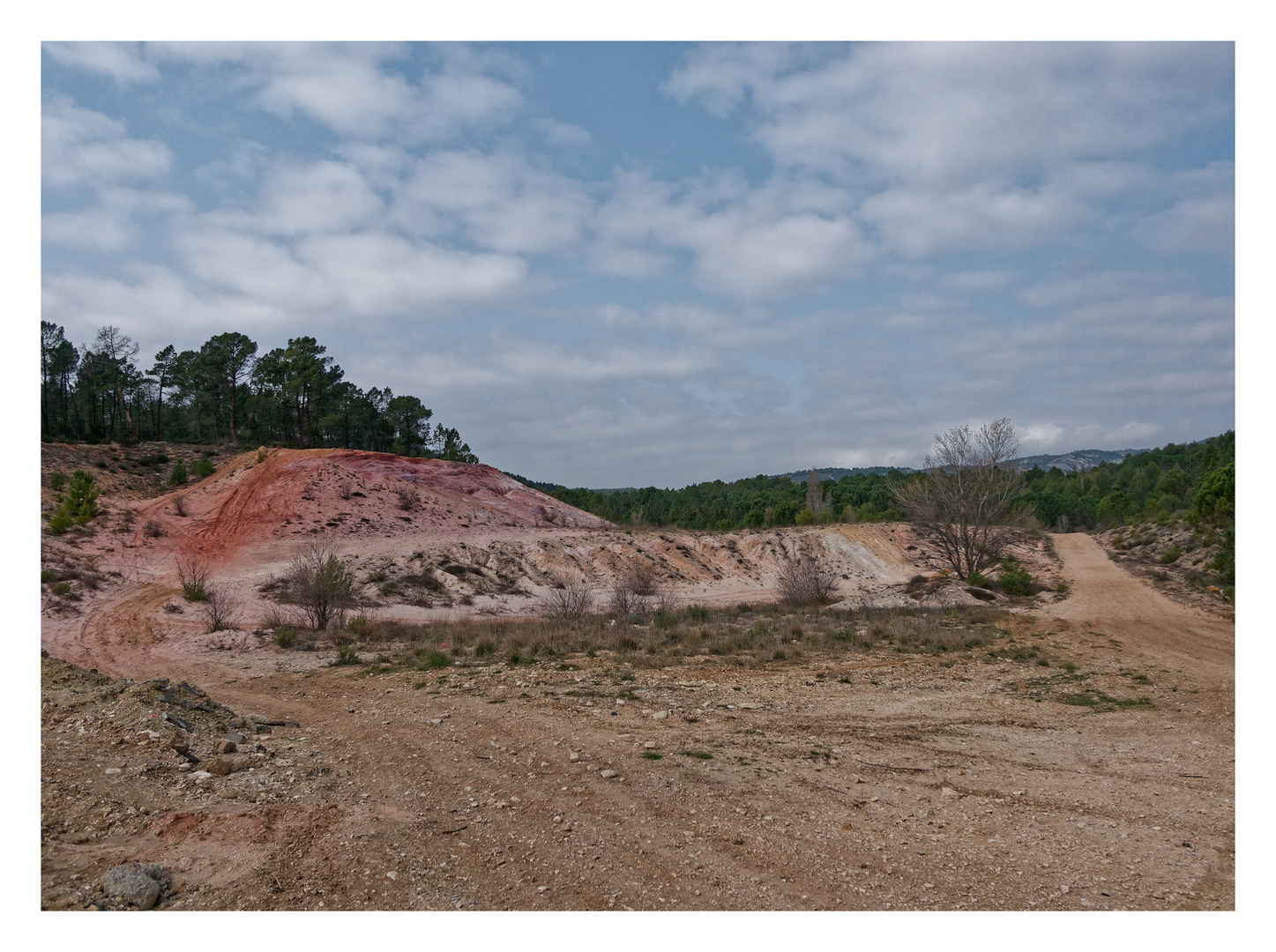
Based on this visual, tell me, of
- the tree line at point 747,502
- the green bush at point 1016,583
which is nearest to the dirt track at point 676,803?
the green bush at point 1016,583

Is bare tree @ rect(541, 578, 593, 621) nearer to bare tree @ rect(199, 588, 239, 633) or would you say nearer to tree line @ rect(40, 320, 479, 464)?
bare tree @ rect(199, 588, 239, 633)

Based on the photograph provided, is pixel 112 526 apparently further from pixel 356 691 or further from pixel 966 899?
pixel 966 899

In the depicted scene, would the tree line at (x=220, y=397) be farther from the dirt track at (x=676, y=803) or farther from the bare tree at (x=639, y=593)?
the dirt track at (x=676, y=803)

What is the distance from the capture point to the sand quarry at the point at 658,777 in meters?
4.75

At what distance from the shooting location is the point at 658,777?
22.8 ft

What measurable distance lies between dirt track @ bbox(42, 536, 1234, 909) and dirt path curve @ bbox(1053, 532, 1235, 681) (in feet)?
14.1

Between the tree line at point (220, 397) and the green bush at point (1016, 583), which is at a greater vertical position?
the tree line at point (220, 397)

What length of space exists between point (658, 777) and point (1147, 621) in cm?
2038

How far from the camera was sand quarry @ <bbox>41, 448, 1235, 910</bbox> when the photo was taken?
187 inches

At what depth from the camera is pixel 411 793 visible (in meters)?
6.55

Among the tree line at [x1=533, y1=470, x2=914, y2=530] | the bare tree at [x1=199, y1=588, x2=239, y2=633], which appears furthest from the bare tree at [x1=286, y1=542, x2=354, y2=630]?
the tree line at [x1=533, y1=470, x2=914, y2=530]

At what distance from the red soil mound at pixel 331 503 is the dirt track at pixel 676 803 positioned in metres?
29.9

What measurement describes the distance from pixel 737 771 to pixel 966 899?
288 centimetres

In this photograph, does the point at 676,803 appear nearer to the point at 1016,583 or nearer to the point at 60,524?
the point at 1016,583
